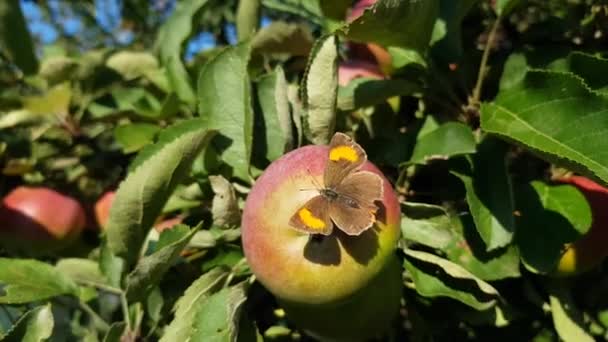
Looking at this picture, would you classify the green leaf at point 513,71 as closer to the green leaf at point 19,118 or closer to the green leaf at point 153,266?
the green leaf at point 153,266

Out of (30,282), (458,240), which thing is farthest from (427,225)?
(30,282)

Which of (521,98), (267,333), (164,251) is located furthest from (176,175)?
(521,98)

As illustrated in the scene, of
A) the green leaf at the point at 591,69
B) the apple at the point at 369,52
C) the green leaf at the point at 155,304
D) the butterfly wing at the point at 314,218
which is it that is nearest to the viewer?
the butterfly wing at the point at 314,218

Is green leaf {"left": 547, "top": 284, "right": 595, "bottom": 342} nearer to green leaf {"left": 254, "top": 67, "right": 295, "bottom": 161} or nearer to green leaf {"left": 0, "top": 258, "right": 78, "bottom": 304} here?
green leaf {"left": 254, "top": 67, "right": 295, "bottom": 161}

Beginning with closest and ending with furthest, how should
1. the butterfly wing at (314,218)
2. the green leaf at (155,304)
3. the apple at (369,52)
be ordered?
the butterfly wing at (314,218)
the green leaf at (155,304)
the apple at (369,52)

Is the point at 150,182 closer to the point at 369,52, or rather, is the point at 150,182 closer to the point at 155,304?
the point at 155,304

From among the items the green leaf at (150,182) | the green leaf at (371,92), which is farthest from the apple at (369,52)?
the green leaf at (150,182)

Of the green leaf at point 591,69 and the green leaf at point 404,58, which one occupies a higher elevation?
the green leaf at point 591,69

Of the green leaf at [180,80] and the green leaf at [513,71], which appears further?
the green leaf at [180,80]
